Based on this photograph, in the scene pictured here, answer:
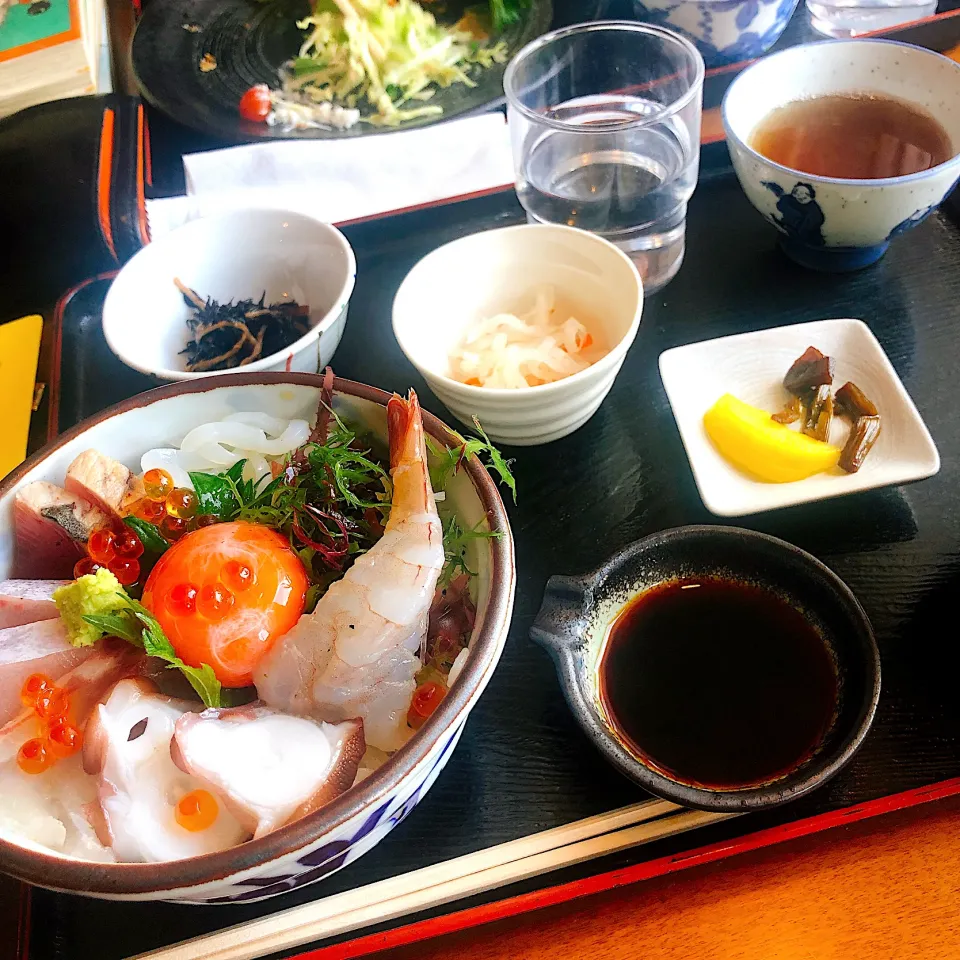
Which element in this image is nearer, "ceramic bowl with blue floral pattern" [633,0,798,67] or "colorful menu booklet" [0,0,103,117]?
"ceramic bowl with blue floral pattern" [633,0,798,67]

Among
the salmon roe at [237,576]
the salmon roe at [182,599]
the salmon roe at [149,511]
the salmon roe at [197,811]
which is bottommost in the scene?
the salmon roe at [197,811]

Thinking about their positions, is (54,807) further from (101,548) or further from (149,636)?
(101,548)

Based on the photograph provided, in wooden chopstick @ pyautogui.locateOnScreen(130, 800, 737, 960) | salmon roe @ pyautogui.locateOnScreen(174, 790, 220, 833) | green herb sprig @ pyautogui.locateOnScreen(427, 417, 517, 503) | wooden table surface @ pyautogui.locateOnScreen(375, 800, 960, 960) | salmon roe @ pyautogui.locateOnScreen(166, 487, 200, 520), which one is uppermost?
green herb sprig @ pyautogui.locateOnScreen(427, 417, 517, 503)

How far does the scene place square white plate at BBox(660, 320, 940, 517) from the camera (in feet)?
3.76

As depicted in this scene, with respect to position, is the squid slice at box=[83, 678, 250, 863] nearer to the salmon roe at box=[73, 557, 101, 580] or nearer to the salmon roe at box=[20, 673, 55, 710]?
the salmon roe at box=[20, 673, 55, 710]

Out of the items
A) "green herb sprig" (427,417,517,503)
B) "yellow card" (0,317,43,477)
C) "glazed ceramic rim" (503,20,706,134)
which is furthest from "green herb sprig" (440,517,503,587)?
"yellow card" (0,317,43,477)

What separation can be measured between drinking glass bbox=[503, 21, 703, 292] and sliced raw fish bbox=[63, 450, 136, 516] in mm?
896

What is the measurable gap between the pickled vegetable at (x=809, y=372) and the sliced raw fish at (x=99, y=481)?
1.01 meters

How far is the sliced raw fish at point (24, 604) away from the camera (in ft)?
3.01

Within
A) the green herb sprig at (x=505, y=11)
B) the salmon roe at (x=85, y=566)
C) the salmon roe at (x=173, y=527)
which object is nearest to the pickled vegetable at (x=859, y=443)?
the salmon roe at (x=173, y=527)

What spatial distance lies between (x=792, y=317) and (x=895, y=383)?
279 millimetres

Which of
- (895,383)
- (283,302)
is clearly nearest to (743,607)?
(895,383)

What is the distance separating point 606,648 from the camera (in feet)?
3.53

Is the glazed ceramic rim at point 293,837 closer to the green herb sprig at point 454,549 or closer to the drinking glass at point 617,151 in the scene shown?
the green herb sprig at point 454,549
